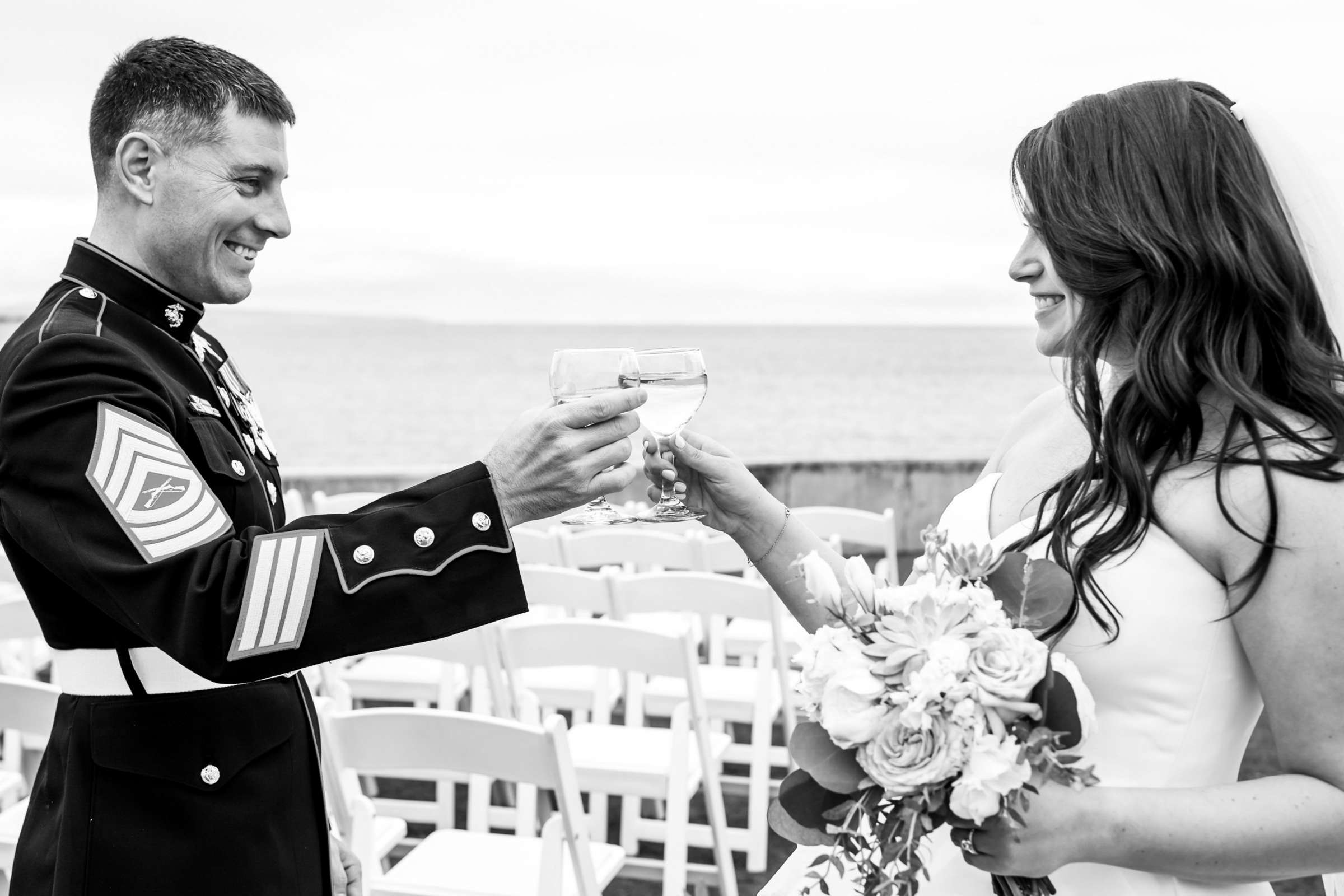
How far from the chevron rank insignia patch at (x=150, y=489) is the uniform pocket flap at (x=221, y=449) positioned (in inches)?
8.5

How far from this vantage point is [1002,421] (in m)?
44.4

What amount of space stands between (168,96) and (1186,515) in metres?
1.70

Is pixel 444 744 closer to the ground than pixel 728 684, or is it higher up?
higher up

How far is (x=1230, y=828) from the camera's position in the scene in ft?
4.94

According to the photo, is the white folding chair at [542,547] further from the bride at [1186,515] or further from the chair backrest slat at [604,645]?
the bride at [1186,515]

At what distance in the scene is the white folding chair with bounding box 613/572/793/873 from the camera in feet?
13.2

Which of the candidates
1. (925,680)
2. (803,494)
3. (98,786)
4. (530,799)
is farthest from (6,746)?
(803,494)

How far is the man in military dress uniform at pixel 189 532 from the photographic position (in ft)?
5.04

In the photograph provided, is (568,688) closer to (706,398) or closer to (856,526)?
(856,526)

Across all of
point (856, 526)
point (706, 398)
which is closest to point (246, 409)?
point (856, 526)

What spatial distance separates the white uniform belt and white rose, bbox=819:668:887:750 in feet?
3.28

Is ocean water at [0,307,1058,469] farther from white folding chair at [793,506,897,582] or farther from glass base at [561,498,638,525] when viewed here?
white folding chair at [793,506,897,582]

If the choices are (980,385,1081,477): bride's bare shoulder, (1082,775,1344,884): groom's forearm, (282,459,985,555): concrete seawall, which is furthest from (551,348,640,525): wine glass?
(282,459,985,555): concrete seawall

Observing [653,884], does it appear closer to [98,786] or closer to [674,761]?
[674,761]
